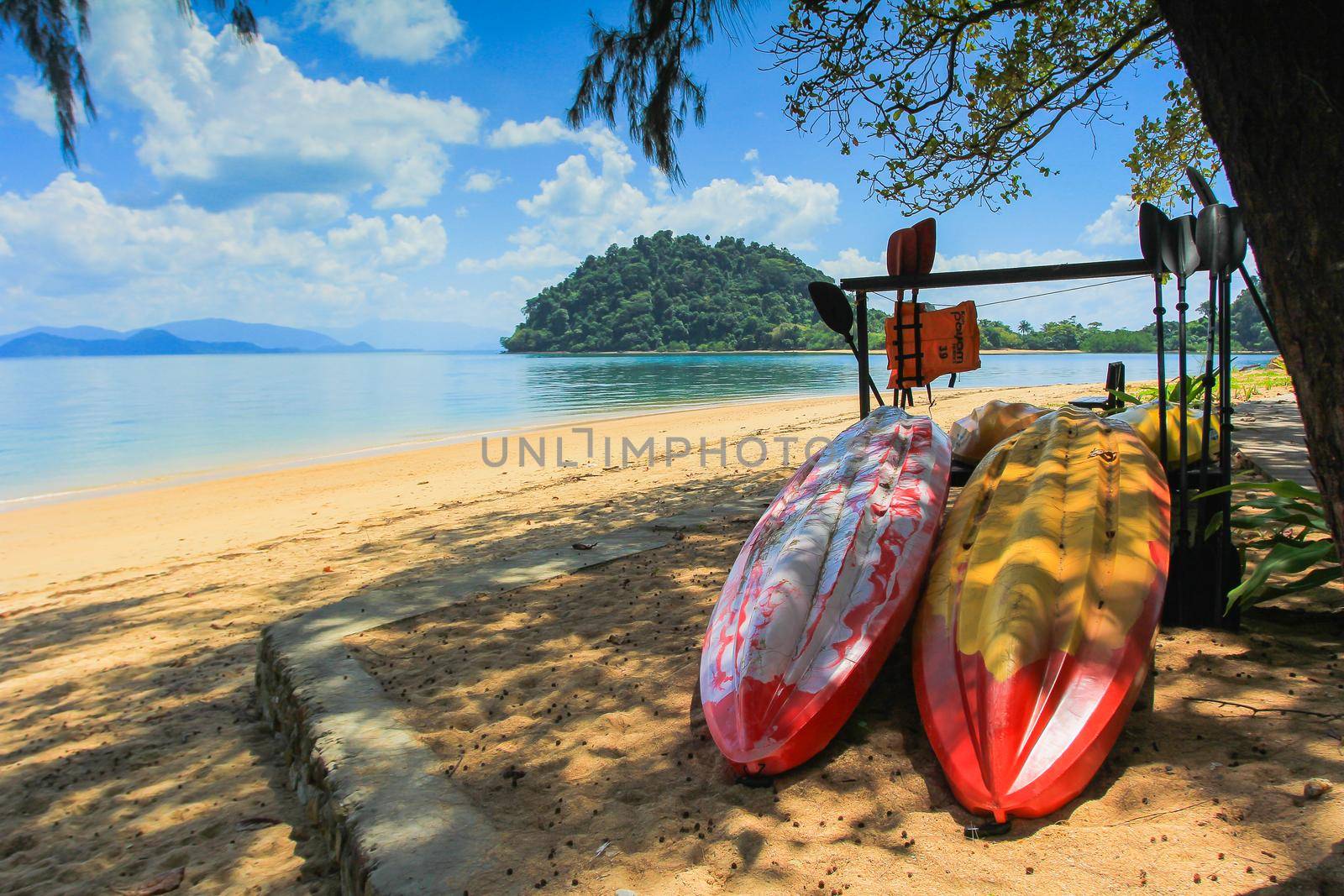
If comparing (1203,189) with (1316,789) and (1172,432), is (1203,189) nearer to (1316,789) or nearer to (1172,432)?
(1172,432)

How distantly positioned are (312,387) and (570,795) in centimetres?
4110

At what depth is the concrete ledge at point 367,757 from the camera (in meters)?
1.83

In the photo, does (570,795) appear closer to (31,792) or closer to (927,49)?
(31,792)

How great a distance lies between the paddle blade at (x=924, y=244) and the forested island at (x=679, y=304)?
2830 inches

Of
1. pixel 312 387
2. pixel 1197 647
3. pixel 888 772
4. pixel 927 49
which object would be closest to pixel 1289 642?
pixel 1197 647

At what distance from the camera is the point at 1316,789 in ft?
5.70

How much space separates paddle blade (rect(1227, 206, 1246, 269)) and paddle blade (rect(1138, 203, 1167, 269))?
9.1 inches

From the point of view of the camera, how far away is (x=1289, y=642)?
2588 millimetres

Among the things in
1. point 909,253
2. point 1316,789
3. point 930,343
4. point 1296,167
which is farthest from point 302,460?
point 1296,167

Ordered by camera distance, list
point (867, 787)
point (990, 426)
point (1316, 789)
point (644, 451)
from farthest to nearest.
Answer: point (644, 451)
point (990, 426)
point (867, 787)
point (1316, 789)

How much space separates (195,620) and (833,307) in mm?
4133

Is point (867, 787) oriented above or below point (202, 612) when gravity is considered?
above

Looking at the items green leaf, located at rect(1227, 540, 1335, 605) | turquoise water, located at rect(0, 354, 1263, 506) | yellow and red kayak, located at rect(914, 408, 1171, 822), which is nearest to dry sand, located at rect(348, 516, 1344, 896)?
yellow and red kayak, located at rect(914, 408, 1171, 822)

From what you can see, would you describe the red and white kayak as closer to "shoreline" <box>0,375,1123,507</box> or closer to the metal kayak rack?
the metal kayak rack
